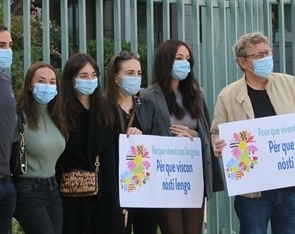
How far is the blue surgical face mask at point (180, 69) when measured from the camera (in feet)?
16.6

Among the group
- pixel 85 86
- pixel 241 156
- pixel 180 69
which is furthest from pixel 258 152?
pixel 85 86

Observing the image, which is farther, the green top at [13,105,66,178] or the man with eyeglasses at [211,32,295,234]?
the man with eyeglasses at [211,32,295,234]

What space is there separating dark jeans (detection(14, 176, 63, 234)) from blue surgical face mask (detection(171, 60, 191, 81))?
4.38ft

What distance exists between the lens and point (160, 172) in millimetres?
5027

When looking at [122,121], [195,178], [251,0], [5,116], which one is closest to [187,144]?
[195,178]

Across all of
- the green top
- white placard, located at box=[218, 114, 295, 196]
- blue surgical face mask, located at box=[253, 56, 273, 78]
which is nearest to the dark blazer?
white placard, located at box=[218, 114, 295, 196]

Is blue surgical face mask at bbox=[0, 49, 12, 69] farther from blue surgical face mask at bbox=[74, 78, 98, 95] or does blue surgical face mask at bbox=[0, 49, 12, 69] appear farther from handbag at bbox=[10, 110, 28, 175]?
blue surgical face mask at bbox=[74, 78, 98, 95]

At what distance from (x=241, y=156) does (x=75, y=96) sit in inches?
50.4

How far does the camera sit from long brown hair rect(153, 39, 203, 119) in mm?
5086

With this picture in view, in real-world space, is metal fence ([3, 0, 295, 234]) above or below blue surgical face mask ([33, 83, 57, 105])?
above

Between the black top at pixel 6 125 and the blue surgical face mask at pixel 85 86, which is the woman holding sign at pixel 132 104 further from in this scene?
the black top at pixel 6 125

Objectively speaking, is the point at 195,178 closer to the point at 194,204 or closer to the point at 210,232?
the point at 194,204

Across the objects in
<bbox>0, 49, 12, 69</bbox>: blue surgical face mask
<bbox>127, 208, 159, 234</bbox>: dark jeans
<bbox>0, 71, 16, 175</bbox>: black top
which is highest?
<bbox>0, 49, 12, 69</bbox>: blue surgical face mask

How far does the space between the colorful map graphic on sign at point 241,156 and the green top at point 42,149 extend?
1.22m
